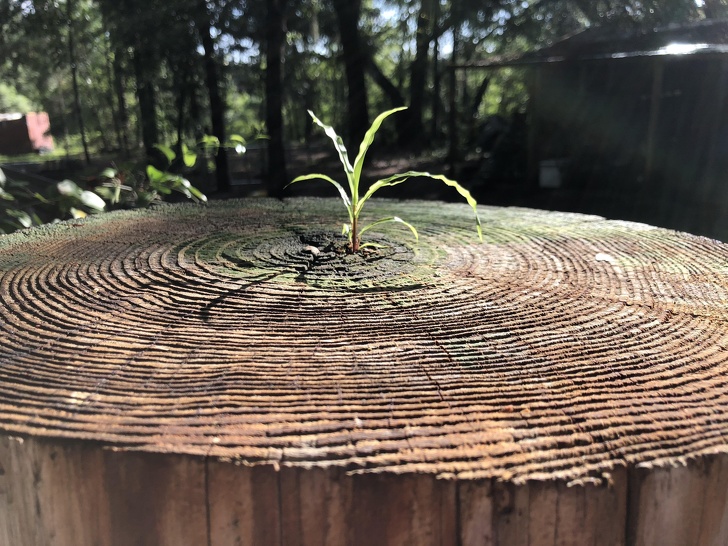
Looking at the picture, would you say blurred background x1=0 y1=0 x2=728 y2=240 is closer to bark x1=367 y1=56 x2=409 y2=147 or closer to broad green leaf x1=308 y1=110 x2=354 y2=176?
bark x1=367 y1=56 x2=409 y2=147

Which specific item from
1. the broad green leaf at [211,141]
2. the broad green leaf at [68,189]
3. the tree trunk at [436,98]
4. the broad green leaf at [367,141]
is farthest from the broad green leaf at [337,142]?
the tree trunk at [436,98]

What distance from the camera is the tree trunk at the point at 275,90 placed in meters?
8.38

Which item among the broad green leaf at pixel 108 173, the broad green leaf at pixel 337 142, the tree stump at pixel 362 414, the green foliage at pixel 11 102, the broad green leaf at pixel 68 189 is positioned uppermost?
the green foliage at pixel 11 102

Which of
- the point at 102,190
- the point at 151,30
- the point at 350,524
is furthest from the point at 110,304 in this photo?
the point at 151,30

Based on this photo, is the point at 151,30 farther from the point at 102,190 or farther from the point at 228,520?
the point at 228,520

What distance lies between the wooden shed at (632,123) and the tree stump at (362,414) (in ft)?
22.5

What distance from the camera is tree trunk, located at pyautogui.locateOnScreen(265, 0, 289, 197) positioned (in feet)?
27.5

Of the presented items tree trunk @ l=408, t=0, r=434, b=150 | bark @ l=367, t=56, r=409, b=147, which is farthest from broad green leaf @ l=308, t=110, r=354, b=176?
bark @ l=367, t=56, r=409, b=147

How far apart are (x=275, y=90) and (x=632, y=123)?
252 inches

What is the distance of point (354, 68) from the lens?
12.2 m

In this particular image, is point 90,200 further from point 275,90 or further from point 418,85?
point 418,85

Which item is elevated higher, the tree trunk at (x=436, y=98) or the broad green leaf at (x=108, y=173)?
the tree trunk at (x=436, y=98)

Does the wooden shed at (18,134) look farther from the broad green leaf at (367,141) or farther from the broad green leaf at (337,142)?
the broad green leaf at (367,141)

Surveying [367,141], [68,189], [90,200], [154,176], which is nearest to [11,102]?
[154,176]
